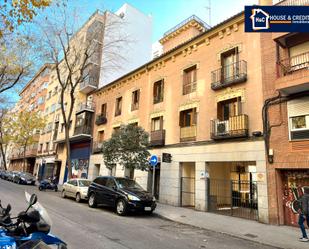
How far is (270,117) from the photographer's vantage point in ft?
39.2

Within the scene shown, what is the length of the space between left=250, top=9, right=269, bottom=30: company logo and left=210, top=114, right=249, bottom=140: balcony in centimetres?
838

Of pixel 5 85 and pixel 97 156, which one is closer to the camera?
pixel 5 85

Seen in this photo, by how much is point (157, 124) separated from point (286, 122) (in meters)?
9.61

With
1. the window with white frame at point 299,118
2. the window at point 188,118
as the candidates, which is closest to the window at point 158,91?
the window at point 188,118

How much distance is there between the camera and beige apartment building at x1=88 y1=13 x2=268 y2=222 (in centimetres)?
1288

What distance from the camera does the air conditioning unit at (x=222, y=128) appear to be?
13656 mm

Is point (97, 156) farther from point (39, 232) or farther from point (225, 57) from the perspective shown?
point (39, 232)

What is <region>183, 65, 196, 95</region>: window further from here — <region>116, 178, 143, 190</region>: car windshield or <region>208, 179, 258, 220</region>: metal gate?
<region>116, 178, 143, 190</region>: car windshield

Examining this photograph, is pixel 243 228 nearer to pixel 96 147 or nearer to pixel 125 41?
pixel 96 147

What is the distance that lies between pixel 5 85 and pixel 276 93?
804 inches

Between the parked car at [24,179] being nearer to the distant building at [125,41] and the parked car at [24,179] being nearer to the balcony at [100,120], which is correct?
the balcony at [100,120]

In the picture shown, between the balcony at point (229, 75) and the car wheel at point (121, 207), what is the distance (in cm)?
818

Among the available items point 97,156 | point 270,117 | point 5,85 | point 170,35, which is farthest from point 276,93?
point 5,85

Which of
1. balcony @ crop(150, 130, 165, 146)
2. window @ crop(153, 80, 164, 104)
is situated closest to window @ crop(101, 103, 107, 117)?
window @ crop(153, 80, 164, 104)
